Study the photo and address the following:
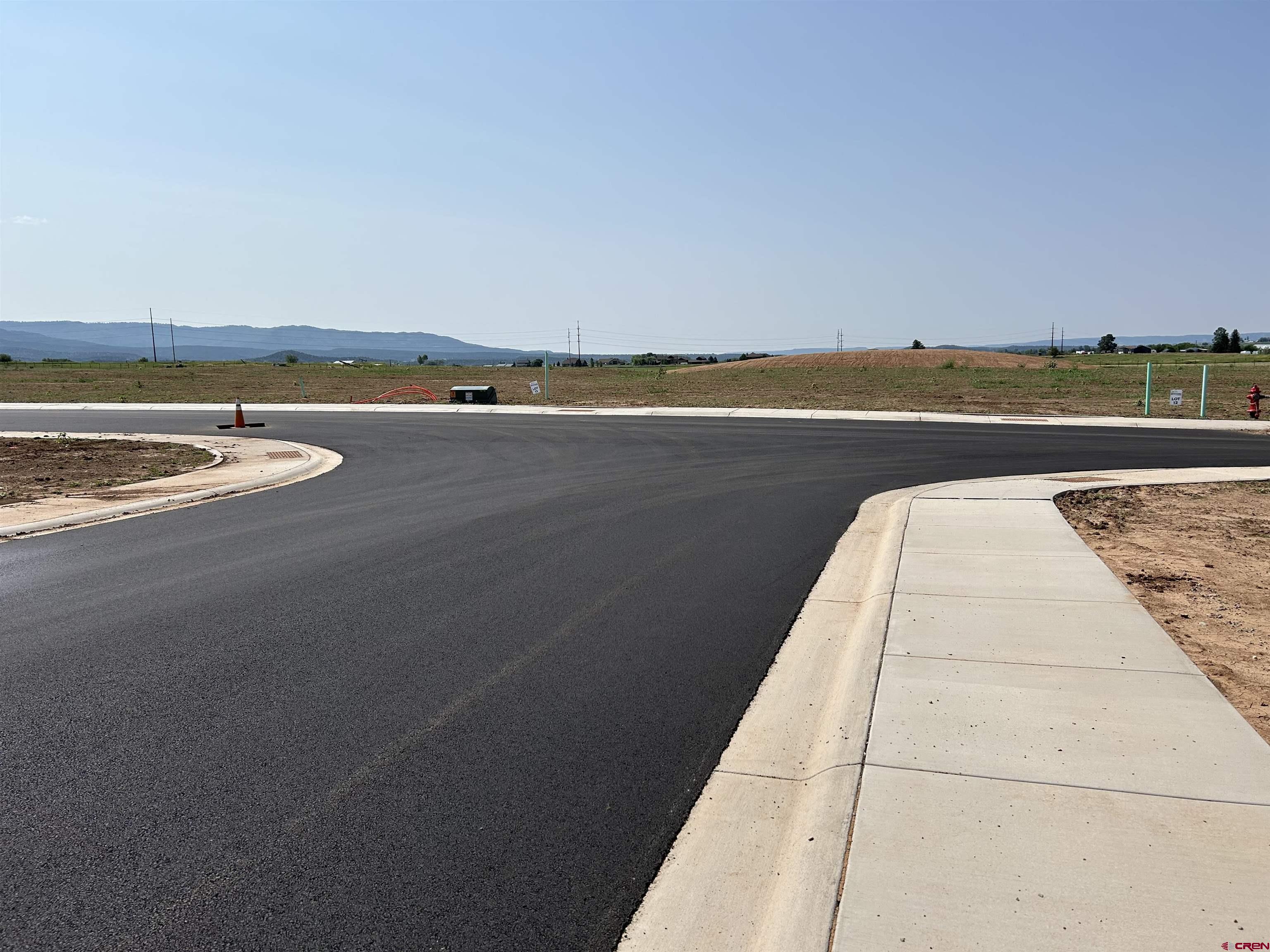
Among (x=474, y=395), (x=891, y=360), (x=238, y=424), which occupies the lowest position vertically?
(x=238, y=424)

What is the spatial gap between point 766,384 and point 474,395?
19.2 meters

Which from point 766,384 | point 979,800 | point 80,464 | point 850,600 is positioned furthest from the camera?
point 766,384

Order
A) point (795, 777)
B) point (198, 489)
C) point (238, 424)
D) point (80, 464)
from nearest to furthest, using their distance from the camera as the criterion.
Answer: point (795, 777) < point (198, 489) < point (80, 464) < point (238, 424)

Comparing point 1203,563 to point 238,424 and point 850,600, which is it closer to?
point 850,600

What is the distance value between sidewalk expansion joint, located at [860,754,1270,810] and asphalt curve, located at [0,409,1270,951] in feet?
2.79

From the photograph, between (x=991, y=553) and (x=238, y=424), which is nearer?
(x=991, y=553)

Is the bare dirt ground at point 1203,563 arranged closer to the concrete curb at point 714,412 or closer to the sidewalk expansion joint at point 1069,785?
the sidewalk expansion joint at point 1069,785

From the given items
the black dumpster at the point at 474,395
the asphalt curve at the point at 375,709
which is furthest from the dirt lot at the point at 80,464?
the black dumpster at the point at 474,395

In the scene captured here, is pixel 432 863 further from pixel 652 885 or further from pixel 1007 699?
pixel 1007 699

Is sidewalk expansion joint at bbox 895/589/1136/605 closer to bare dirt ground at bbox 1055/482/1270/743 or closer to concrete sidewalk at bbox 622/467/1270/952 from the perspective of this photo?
concrete sidewalk at bbox 622/467/1270/952

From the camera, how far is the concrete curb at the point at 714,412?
21.7 m

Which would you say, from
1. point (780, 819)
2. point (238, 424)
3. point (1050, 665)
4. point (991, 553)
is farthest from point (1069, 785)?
point (238, 424)

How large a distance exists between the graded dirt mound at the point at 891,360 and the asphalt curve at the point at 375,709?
193 ft

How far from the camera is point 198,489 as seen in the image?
1237 cm
